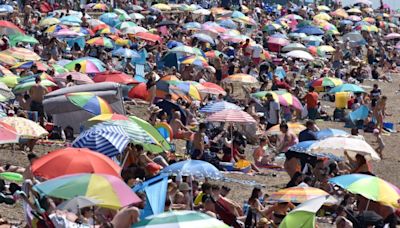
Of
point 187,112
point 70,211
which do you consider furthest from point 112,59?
point 70,211

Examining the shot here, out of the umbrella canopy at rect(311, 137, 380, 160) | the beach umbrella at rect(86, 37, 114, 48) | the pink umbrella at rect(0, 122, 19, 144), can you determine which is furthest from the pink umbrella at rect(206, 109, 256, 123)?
the beach umbrella at rect(86, 37, 114, 48)

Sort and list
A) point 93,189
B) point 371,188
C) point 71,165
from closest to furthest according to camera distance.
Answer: point 93,189 → point 71,165 → point 371,188

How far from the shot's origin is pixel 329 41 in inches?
1528

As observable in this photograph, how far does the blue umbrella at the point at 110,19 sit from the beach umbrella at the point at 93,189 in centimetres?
2206

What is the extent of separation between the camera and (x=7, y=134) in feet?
42.6

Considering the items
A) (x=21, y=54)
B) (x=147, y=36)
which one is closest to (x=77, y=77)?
(x=21, y=54)

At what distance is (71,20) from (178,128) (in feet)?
35.9

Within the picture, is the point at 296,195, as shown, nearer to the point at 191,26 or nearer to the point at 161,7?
the point at 191,26

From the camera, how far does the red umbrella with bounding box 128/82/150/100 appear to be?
20562 millimetres

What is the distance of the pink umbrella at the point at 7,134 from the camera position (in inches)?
504

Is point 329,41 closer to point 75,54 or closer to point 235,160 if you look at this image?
point 75,54

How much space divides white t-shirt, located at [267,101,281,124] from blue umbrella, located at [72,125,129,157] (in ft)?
25.6

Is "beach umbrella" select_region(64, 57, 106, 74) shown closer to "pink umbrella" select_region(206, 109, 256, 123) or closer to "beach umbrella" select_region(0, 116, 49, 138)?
"pink umbrella" select_region(206, 109, 256, 123)

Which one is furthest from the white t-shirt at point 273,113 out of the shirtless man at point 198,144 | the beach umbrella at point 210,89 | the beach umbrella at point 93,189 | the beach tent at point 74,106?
the beach umbrella at point 93,189
